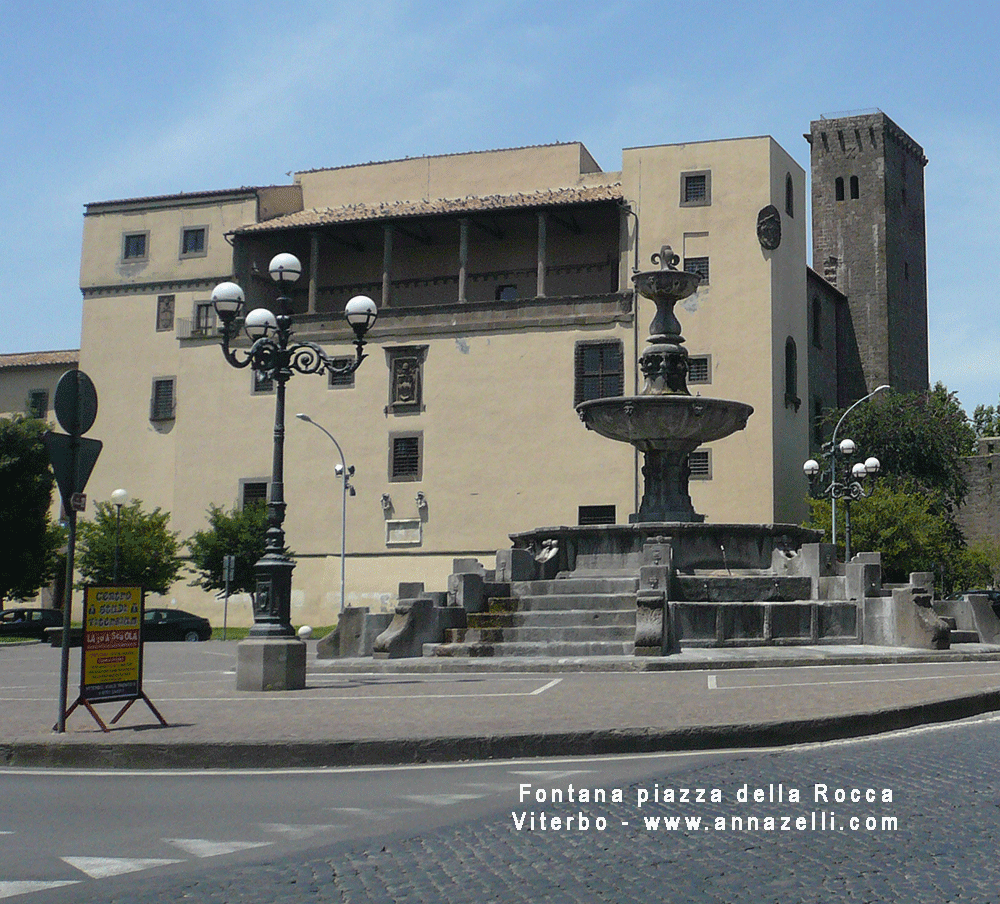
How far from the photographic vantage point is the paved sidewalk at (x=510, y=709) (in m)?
9.66

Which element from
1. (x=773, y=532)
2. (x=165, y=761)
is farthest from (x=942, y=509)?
(x=165, y=761)

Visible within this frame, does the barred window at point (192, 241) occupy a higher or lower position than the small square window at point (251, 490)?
higher

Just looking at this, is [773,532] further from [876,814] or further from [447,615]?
[876,814]

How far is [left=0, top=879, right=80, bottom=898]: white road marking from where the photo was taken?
555 cm

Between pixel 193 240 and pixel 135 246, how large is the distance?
2.68 m

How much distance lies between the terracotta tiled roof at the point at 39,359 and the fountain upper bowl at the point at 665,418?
4482cm

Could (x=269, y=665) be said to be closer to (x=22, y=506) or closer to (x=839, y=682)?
(x=839, y=682)

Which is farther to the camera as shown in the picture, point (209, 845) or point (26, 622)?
point (26, 622)

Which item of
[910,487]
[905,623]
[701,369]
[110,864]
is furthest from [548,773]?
[910,487]

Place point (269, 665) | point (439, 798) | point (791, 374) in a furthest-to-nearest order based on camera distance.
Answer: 1. point (791, 374)
2. point (269, 665)
3. point (439, 798)

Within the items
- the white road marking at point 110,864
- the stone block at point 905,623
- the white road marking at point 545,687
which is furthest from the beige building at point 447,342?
the white road marking at point 110,864

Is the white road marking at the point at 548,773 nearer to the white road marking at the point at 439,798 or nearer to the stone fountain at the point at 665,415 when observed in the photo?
the white road marking at the point at 439,798

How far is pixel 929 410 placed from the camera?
58.1 metres

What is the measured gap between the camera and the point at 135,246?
5603cm
